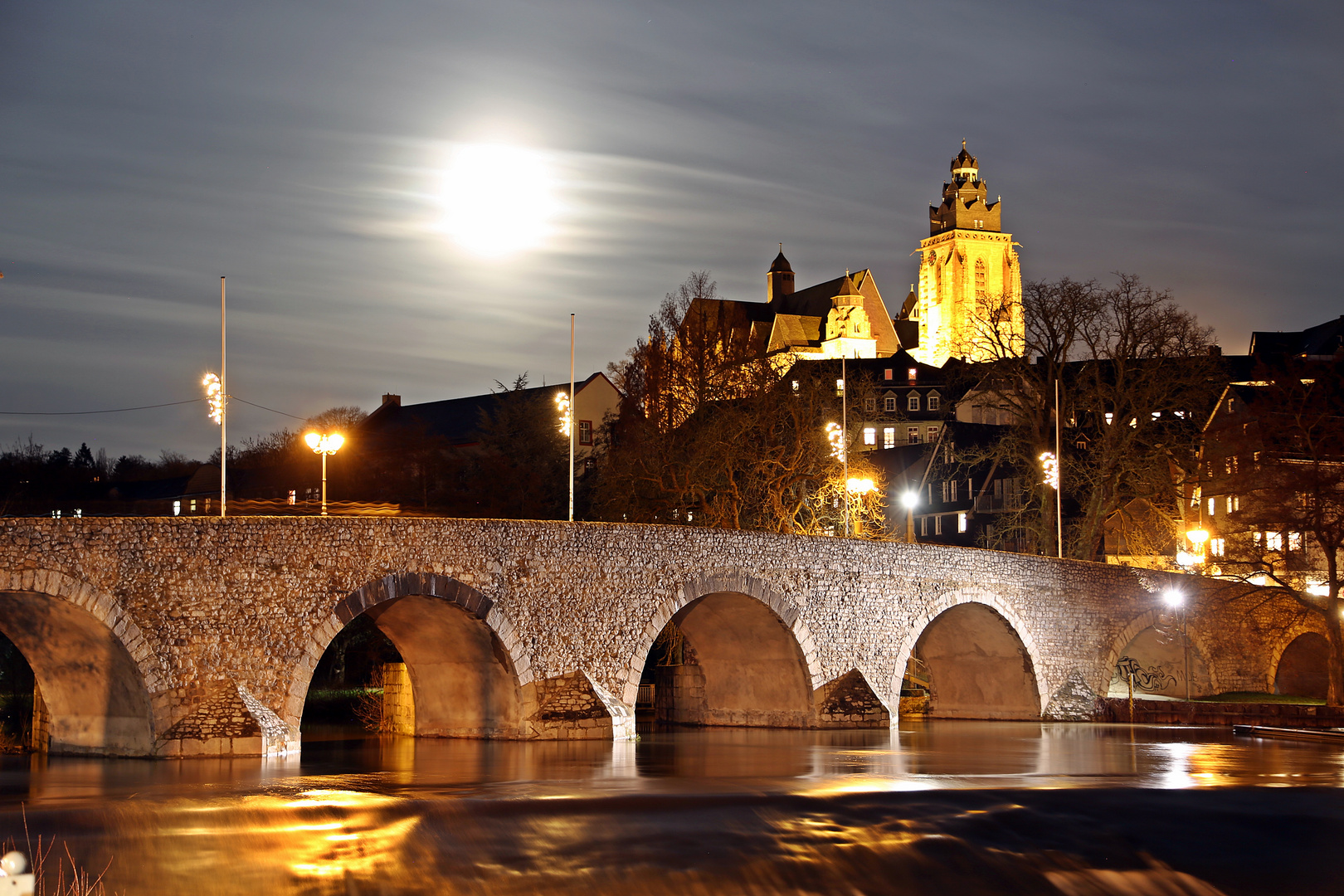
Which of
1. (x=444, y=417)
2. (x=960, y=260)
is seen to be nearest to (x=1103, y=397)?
(x=444, y=417)

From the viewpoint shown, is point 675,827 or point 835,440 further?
point 835,440

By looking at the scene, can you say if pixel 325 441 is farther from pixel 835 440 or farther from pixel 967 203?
pixel 967 203

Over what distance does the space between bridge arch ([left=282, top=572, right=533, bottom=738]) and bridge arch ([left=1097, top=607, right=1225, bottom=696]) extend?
17.9m

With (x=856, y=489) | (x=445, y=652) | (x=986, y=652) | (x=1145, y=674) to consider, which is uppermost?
(x=856, y=489)

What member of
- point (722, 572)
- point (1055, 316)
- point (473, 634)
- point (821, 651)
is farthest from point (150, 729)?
point (1055, 316)

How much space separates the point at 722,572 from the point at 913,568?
5958 mm

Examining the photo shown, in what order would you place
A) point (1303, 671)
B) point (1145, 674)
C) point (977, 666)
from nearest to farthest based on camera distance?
1. point (977, 666)
2. point (1303, 671)
3. point (1145, 674)

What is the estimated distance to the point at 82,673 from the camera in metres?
24.1

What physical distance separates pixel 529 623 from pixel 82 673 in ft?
25.6

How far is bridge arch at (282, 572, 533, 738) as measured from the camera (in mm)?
24688

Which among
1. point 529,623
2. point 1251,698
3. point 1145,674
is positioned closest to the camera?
point 529,623

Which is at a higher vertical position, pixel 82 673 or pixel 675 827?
pixel 82 673

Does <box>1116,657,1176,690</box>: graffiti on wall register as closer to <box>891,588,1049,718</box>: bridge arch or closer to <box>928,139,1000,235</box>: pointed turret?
<box>891,588,1049,718</box>: bridge arch

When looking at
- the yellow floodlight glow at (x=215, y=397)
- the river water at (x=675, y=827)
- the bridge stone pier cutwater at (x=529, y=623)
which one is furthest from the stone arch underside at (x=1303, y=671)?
the yellow floodlight glow at (x=215, y=397)
